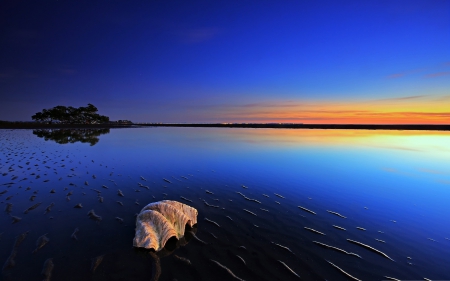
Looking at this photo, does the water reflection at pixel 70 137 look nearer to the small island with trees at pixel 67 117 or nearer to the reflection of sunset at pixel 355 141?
the reflection of sunset at pixel 355 141

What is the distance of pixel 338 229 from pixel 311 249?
2156 millimetres

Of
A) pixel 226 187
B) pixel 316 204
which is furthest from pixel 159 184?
pixel 316 204

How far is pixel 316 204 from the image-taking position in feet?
33.3

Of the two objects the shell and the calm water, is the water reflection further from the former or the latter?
the shell

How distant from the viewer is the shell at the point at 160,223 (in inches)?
234

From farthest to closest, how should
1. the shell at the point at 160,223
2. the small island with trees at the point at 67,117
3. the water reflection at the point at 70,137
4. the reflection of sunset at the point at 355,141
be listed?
1. the small island with trees at the point at 67,117
2. the reflection of sunset at the point at 355,141
3. the water reflection at the point at 70,137
4. the shell at the point at 160,223

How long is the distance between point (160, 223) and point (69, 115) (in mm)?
148074

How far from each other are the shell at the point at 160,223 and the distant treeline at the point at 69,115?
142 meters

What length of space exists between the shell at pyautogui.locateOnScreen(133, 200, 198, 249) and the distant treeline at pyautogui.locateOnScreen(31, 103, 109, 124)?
14189cm

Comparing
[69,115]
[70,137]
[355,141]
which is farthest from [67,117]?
[355,141]

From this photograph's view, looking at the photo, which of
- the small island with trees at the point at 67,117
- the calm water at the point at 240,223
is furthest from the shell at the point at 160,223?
the small island with trees at the point at 67,117

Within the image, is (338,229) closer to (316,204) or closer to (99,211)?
(316,204)

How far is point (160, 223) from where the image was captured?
20.9 ft

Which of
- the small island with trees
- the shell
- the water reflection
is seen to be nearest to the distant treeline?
the small island with trees
